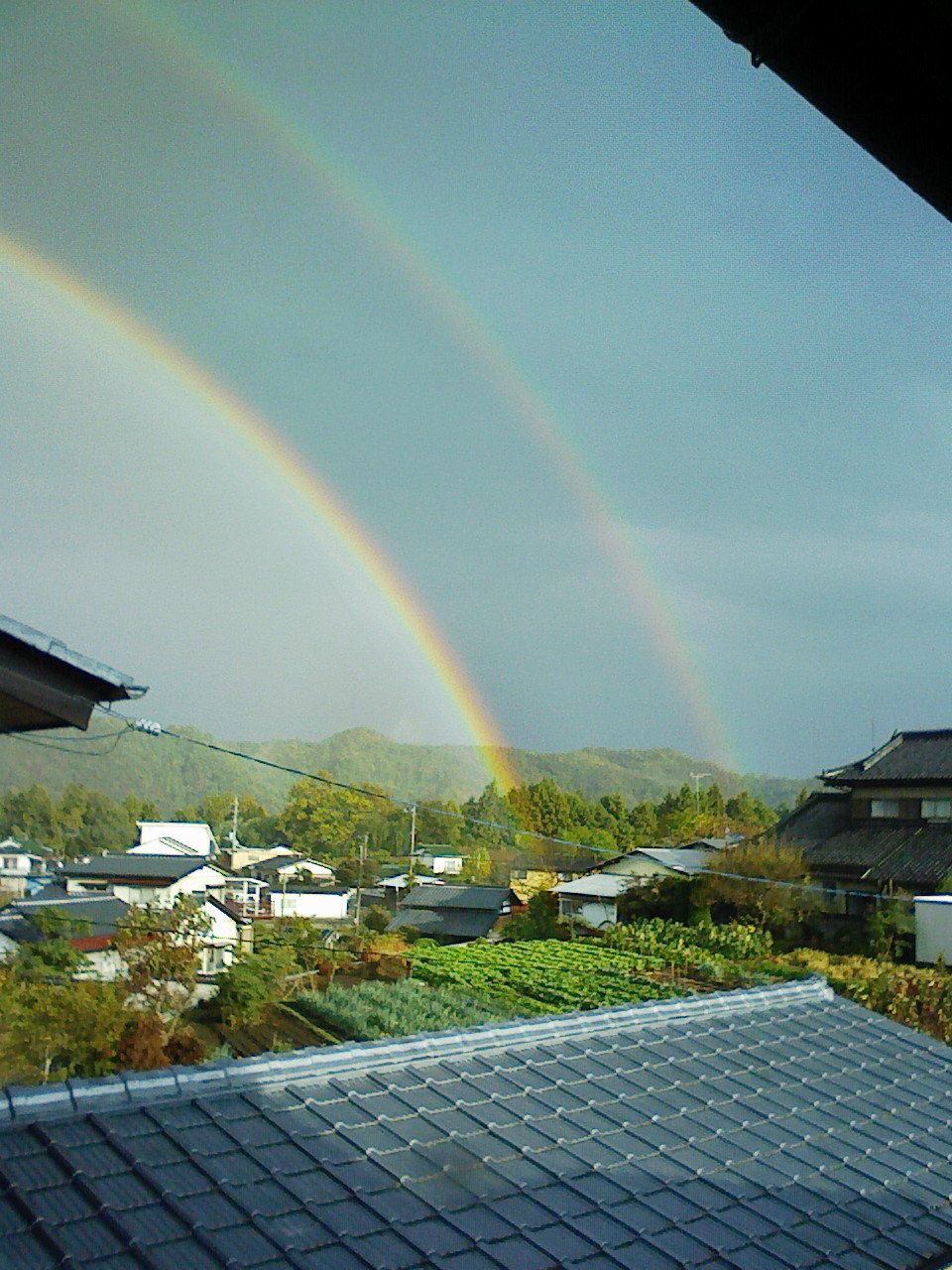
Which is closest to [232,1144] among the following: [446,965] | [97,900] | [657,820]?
[446,965]

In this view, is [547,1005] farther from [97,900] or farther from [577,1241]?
[577,1241]

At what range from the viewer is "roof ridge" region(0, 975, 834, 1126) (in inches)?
96.5

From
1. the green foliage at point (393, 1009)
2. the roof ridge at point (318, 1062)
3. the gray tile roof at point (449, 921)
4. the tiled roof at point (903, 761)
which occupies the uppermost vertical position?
the tiled roof at point (903, 761)

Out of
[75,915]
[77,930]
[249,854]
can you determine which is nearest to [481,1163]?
[77,930]

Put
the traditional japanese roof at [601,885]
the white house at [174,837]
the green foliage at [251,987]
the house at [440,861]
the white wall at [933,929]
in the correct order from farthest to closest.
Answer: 1. the house at [440,861]
2. the white house at [174,837]
3. the traditional japanese roof at [601,885]
4. the white wall at [933,929]
5. the green foliage at [251,987]

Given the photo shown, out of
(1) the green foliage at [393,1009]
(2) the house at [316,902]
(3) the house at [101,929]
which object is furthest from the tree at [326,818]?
(1) the green foliage at [393,1009]

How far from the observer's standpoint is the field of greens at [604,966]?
54.1 feet

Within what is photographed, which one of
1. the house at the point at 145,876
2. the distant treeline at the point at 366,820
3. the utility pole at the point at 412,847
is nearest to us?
the house at the point at 145,876

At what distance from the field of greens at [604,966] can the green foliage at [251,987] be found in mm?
2888

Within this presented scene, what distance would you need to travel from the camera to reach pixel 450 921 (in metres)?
28.8

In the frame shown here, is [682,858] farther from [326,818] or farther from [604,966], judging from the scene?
[326,818]

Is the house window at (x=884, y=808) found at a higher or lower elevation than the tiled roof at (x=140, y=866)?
higher

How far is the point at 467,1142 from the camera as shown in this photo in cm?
271

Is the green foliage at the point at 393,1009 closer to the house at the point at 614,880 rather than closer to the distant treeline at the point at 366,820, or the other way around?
the house at the point at 614,880
